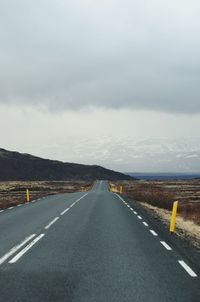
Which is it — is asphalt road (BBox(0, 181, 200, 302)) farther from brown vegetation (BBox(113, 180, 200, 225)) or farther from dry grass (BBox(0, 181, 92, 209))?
dry grass (BBox(0, 181, 92, 209))

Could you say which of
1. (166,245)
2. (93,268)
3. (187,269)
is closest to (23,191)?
(166,245)

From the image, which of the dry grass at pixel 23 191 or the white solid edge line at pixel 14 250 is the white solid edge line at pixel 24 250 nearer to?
the white solid edge line at pixel 14 250

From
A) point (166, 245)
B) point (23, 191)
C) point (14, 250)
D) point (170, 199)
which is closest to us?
point (14, 250)

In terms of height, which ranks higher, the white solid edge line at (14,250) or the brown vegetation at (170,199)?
the brown vegetation at (170,199)

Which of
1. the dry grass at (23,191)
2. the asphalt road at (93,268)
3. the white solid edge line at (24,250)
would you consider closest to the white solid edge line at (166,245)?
the asphalt road at (93,268)

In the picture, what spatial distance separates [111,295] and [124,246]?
17.0 ft

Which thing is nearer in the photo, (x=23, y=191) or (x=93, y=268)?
(x=93, y=268)

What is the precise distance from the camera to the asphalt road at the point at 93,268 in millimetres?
7070

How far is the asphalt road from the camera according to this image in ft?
23.2

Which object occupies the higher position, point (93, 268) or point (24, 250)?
point (24, 250)

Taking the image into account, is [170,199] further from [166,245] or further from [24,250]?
[24,250]

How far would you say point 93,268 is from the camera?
9109mm

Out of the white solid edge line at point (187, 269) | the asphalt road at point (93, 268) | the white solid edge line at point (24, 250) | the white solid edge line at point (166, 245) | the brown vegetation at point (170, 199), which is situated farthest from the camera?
the brown vegetation at point (170, 199)

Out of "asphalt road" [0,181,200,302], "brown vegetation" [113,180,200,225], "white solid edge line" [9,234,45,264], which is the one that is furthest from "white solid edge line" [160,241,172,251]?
"brown vegetation" [113,180,200,225]
